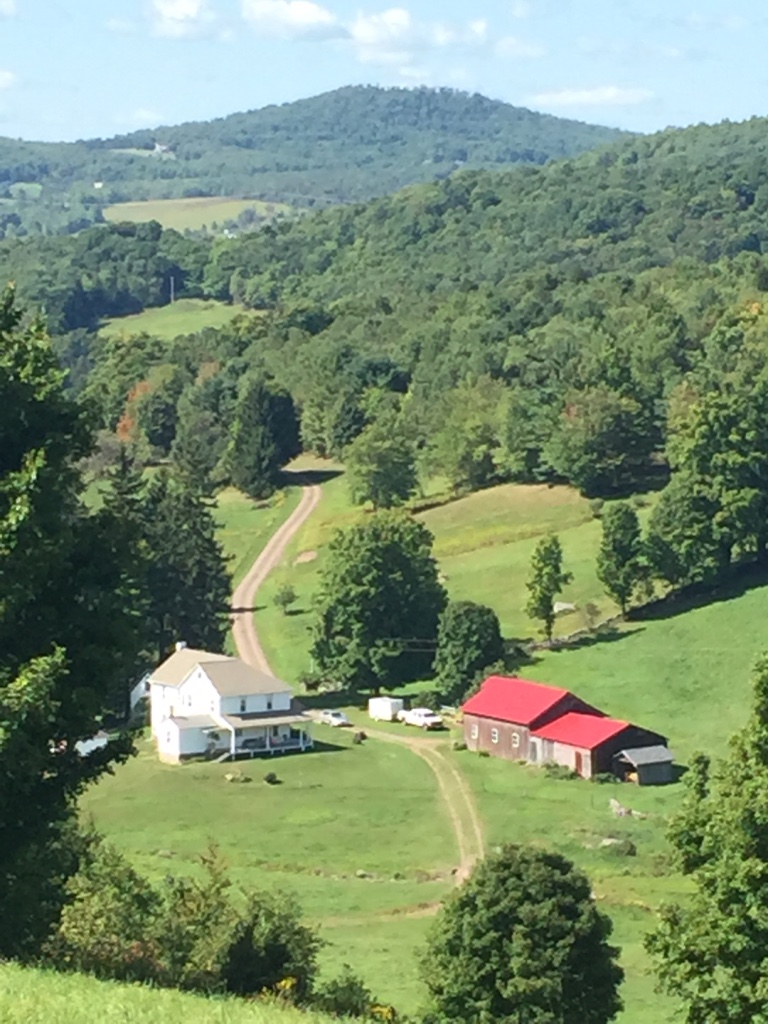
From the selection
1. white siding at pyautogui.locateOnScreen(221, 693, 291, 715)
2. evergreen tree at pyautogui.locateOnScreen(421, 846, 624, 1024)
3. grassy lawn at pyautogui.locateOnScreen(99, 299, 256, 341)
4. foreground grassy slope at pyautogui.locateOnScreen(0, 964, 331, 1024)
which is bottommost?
white siding at pyautogui.locateOnScreen(221, 693, 291, 715)

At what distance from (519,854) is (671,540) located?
4755cm

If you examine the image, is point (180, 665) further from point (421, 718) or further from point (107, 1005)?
point (107, 1005)

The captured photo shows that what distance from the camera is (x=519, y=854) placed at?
3188cm

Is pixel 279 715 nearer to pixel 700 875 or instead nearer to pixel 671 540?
pixel 671 540

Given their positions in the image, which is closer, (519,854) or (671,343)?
(519,854)

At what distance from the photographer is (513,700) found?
64.4 metres

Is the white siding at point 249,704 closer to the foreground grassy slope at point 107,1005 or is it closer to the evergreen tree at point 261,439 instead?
the foreground grassy slope at point 107,1005

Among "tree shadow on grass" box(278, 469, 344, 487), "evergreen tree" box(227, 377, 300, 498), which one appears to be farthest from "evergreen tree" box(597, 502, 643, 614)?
"evergreen tree" box(227, 377, 300, 498)

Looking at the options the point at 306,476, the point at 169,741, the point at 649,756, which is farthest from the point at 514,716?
the point at 306,476

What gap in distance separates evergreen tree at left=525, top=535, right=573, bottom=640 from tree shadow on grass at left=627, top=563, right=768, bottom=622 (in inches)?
143

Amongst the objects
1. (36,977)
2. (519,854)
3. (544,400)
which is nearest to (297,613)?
(544,400)

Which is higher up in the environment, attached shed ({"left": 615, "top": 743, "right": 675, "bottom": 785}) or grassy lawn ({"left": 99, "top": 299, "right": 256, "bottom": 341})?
grassy lawn ({"left": 99, "top": 299, "right": 256, "bottom": 341})

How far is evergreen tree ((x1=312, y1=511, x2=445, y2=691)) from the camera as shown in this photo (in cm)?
7381

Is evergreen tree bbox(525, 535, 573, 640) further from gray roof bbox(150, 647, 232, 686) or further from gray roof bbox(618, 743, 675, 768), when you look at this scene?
gray roof bbox(618, 743, 675, 768)
